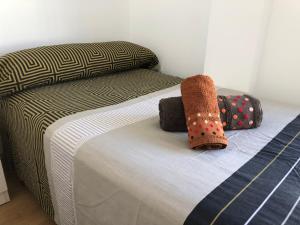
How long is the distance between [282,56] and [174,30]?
79cm

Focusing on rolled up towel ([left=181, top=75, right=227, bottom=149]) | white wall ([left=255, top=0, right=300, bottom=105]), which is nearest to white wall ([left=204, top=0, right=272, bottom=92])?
white wall ([left=255, top=0, right=300, bottom=105])

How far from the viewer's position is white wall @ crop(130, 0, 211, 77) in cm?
187

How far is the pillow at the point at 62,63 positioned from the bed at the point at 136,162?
0.14 ft

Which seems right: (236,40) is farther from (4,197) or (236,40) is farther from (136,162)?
(4,197)

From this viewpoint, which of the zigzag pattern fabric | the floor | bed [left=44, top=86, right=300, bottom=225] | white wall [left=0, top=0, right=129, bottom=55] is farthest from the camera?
white wall [left=0, top=0, right=129, bottom=55]

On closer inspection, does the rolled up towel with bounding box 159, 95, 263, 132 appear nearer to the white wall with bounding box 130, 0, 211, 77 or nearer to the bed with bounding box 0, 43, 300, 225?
the bed with bounding box 0, 43, 300, 225

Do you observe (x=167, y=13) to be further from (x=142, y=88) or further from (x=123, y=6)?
(x=142, y=88)

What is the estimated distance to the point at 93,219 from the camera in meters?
0.99

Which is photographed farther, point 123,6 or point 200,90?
point 123,6

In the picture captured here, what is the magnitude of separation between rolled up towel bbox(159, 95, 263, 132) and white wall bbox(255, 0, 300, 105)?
605mm

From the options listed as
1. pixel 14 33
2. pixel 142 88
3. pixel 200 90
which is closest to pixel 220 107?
pixel 200 90

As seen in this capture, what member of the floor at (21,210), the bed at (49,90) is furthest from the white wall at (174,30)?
the floor at (21,210)

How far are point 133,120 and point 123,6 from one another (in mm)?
1414

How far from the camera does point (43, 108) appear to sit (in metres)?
1.29
